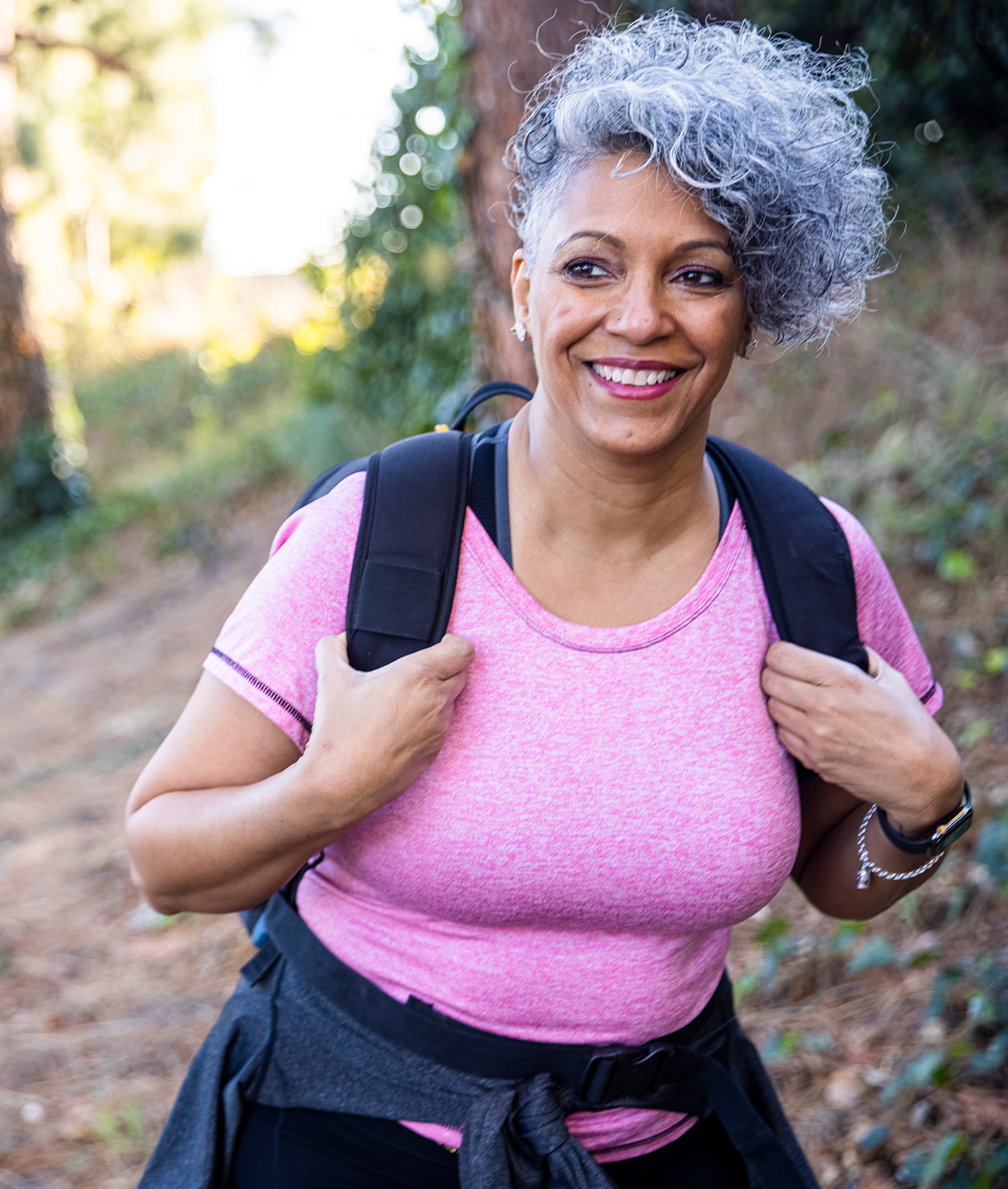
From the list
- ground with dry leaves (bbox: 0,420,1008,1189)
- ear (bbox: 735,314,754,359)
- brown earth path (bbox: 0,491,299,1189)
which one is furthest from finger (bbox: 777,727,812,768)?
brown earth path (bbox: 0,491,299,1189)

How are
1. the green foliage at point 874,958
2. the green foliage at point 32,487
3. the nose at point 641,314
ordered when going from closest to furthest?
the nose at point 641,314, the green foliage at point 874,958, the green foliage at point 32,487

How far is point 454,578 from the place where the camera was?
1439mm

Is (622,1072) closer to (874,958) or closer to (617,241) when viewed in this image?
(617,241)

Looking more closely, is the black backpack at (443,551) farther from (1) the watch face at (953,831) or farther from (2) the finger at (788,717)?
(1) the watch face at (953,831)

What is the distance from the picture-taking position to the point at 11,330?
1177cm

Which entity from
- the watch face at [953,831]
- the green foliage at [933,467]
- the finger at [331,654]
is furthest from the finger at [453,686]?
the green foliage at [933,467]

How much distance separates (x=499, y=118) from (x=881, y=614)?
251cm

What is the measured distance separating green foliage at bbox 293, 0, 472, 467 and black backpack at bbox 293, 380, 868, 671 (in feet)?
9.43

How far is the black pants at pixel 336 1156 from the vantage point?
147cm

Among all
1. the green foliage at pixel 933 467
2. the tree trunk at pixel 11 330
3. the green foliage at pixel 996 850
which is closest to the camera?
the green foliage at pixel 996 850

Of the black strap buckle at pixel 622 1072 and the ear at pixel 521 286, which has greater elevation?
the ear at pixel 521 286

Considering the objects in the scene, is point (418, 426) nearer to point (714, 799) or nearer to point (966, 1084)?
point (966, 1084)

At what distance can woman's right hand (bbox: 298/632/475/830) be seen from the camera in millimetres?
1315

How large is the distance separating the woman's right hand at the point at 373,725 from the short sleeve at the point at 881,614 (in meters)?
0.62
